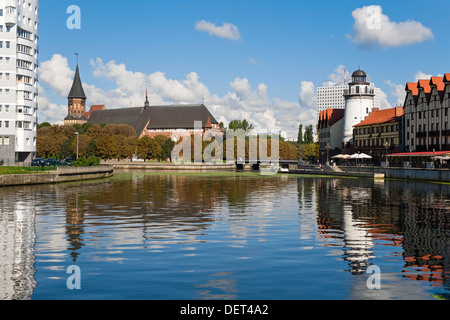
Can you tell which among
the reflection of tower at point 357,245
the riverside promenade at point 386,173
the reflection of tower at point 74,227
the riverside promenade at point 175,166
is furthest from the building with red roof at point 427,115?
the reflection of tower at point 74,227

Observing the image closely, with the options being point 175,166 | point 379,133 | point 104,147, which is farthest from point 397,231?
point 104,147

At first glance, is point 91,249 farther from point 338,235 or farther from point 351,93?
point 351,93

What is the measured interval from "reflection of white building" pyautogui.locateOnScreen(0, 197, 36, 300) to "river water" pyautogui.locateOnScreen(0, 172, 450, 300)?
5 cm

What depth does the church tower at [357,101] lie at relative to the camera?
150750 mm

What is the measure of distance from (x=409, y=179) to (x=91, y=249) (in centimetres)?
8058

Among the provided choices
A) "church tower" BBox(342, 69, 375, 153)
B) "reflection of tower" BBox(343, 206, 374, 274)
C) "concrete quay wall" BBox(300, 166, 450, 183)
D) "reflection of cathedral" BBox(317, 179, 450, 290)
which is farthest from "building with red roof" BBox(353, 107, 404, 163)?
"reflection of tower" BBox(343, 206, 374, 274)

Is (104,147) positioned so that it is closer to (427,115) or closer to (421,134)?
(421,134)

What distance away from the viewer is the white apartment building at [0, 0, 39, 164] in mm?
103375

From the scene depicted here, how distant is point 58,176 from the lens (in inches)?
3297

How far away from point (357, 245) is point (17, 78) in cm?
9652

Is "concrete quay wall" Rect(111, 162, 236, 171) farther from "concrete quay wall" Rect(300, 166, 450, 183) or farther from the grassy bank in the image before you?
the grassy bank

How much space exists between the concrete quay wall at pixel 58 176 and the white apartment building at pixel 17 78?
17.0m
